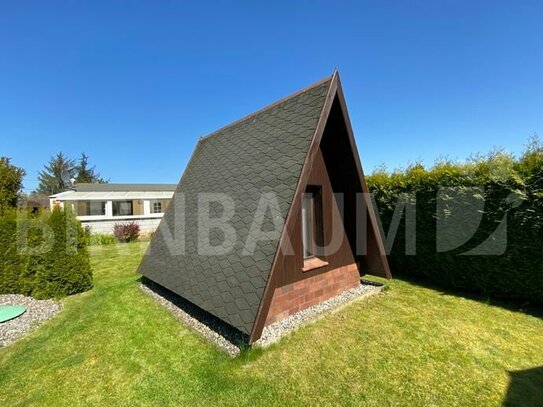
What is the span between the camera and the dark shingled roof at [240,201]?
17.7 feet

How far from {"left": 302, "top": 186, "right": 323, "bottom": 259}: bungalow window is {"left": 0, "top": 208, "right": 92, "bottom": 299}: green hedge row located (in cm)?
784

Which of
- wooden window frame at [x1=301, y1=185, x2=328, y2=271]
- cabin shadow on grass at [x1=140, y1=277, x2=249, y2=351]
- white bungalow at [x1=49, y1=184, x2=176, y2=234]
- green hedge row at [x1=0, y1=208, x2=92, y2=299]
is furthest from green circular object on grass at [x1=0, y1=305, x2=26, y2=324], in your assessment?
white bungalow at [x1=49, y1=184, x2=176, y2=234]

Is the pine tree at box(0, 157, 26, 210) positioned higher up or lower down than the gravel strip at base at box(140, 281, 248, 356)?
higher up

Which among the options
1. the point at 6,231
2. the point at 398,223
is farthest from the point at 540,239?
the point at 6,231

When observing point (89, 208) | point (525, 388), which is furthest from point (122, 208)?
point (525, 388)

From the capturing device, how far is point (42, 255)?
8852 millimetres

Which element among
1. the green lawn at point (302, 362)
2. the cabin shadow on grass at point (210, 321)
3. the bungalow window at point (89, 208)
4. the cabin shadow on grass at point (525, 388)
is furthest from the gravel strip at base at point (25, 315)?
the bungalow window at point (89, 208)

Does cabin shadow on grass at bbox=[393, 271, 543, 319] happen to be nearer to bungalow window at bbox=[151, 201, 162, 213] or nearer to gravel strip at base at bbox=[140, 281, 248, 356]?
gravel strip at base at bbox=[140, 281, 248, 356]

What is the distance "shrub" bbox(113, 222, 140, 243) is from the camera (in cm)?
2062

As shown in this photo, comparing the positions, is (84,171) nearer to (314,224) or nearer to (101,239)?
(101,239)

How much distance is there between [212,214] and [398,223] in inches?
292

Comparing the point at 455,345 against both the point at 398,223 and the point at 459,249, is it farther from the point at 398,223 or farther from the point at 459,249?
the point at 398,223

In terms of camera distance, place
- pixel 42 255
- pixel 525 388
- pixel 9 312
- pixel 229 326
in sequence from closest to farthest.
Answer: pixel 525 388 < pixel 229 326 < pixel 9 312 < pixel 42 255

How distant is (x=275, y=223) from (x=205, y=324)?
10.3ft
